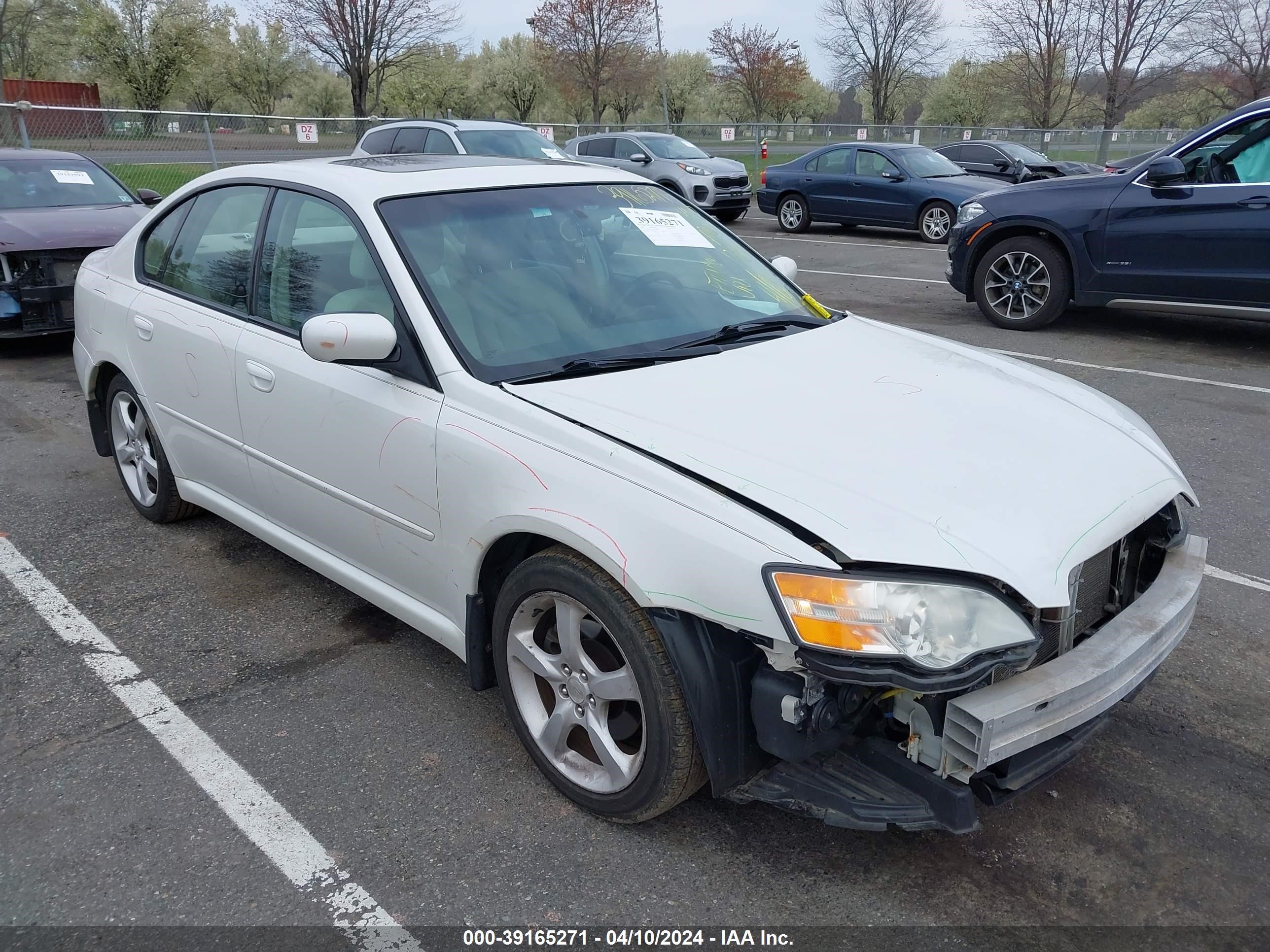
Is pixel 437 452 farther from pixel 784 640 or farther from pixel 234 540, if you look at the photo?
pixel 234 540

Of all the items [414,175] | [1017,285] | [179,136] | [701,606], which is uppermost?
[179,136]

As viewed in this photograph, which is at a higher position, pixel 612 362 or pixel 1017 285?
pixel 612 362

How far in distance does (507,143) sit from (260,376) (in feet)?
35.0

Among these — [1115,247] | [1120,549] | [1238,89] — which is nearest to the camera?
[1120,549]

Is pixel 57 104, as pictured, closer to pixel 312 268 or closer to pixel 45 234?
pixel 45 234

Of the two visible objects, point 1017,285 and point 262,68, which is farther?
point 262,68

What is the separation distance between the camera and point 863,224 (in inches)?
607

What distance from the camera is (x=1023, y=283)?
334 inches

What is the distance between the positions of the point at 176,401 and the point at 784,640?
3.00 meters

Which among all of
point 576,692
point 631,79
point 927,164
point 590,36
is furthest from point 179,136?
point 631,79

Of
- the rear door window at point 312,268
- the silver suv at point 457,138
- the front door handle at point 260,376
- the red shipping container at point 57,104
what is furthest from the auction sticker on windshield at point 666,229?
the red shipping container at point 57,104

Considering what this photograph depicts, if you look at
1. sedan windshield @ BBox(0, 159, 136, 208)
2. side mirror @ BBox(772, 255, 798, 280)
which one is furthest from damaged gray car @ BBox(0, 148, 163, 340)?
side mirror @ BBox(772, 255, 798, 280)

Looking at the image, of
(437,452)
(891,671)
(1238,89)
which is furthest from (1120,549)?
(1238,89)

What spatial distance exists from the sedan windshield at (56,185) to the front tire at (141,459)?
5058 mm
